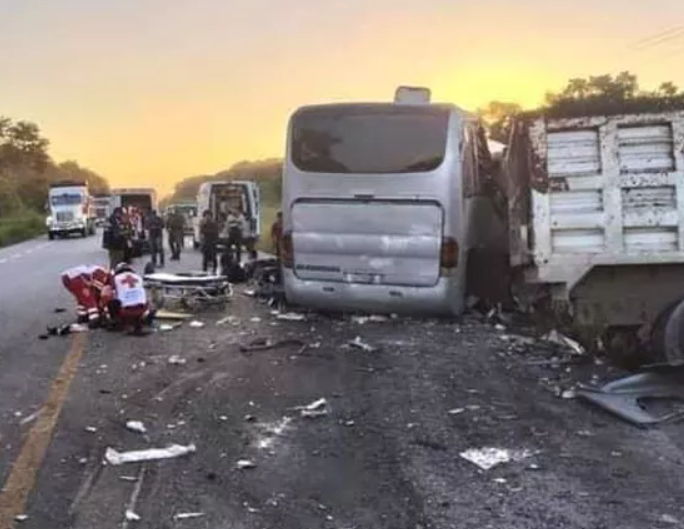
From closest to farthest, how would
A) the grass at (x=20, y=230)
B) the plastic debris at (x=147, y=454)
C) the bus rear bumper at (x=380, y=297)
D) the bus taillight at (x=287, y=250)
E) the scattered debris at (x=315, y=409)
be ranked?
the plastic debris at (x=147, y=454) < the scattered debris at (x=315, y=409) < the bus rear bumper at (x=380, y=297) < the bus taillight at (x=287, y=250) < the grass at (x=20, y=230)

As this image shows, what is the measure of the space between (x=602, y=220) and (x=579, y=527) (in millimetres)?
5379

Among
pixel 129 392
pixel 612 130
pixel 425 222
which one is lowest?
pixel 129 392

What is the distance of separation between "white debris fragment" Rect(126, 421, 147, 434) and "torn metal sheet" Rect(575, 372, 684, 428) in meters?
3.14

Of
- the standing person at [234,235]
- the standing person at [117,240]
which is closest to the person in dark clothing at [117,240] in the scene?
the standing person at [117,240]

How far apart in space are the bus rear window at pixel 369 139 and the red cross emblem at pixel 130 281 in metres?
2.35

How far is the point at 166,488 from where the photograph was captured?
5453mm

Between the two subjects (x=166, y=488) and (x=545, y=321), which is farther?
(x=545, y=321)

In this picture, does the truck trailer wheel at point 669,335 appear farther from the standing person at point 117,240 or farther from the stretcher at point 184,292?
the standing person at point 117,240

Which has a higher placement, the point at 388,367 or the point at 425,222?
the point at 425,222

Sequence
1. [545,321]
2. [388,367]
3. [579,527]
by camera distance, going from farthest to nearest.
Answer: [545,321] → [388,367] → [579,527]

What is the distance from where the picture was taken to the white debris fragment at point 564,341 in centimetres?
946

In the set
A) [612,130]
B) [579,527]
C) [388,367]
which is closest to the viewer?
[579,527]

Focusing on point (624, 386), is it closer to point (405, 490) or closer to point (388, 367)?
point (388, 367)

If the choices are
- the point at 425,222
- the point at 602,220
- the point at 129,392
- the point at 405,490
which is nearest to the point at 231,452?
the point at 405,490
